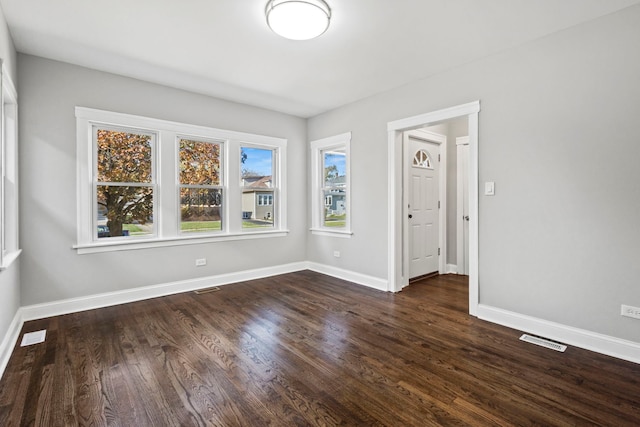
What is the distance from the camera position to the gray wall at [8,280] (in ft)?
7.90

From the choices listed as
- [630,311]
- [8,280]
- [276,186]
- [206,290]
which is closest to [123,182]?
[8,280]

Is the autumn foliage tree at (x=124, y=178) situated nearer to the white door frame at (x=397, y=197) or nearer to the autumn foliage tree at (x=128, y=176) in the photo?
the autumn foliage tree at (x=128, y=176)

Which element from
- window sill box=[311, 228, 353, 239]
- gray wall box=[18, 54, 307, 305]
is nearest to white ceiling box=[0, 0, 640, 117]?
gray wall box=[18, 54, 307, 305]

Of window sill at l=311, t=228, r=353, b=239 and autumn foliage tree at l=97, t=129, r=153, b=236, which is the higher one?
autumn foliage tree at l=97, t=129, r=153, b=236

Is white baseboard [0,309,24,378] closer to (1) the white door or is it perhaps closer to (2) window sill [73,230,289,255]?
(2) window sill [73,230,289,255]

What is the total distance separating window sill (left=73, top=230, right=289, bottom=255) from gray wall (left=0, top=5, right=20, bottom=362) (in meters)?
0.61

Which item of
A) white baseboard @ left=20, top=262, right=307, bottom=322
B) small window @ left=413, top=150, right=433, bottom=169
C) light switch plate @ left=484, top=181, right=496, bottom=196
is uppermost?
small window @ left=413, top=150, right=433, bottom=169

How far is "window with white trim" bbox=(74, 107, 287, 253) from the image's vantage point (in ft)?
11.6

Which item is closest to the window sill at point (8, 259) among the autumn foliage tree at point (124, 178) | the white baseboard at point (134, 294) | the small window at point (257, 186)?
the white baseboard at point (134, 294)

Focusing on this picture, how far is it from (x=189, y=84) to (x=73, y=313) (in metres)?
2.96

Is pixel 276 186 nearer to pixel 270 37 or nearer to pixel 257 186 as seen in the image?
pixel 257 186

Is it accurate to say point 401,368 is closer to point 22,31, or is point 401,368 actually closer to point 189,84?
point 189,84

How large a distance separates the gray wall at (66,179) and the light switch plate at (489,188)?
3596 millimetres

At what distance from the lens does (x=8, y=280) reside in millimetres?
2631
